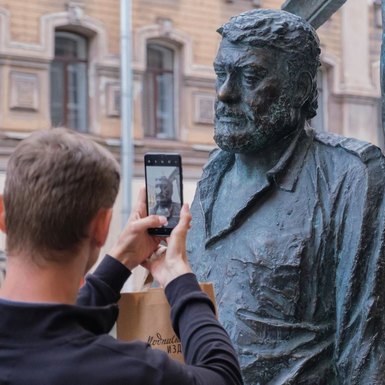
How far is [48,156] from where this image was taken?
1365 mm

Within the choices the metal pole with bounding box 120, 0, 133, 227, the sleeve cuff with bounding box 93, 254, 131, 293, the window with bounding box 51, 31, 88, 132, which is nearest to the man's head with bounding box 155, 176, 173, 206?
the sleeve cuff with bounding box 93, 254, 131, 293

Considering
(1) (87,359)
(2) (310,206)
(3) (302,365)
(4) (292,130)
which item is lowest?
(3) (302,365)

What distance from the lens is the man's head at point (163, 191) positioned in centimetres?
166

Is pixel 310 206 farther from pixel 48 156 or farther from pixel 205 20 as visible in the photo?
pixel 205 20

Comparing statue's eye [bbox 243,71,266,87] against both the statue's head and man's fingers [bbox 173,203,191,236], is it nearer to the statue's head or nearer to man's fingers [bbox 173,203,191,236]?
the statue's head

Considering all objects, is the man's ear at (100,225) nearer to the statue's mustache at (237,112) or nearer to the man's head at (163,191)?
the man's head at (163,191)

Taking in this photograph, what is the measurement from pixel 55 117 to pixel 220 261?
11.7 metres

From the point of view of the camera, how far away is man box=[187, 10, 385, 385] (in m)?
2.07

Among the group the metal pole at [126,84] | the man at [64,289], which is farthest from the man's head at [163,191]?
the metal pole at [126,84]

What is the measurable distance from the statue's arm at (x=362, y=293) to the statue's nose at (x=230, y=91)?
0.35m

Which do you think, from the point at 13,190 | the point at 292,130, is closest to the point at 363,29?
the point at 292,130

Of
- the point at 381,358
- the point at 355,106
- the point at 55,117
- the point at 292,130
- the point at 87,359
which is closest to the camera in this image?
the point at 87,359

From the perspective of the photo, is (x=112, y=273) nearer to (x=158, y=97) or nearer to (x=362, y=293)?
(x=362, y=293)

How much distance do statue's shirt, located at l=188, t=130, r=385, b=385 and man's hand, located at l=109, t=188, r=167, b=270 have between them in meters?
0.57
